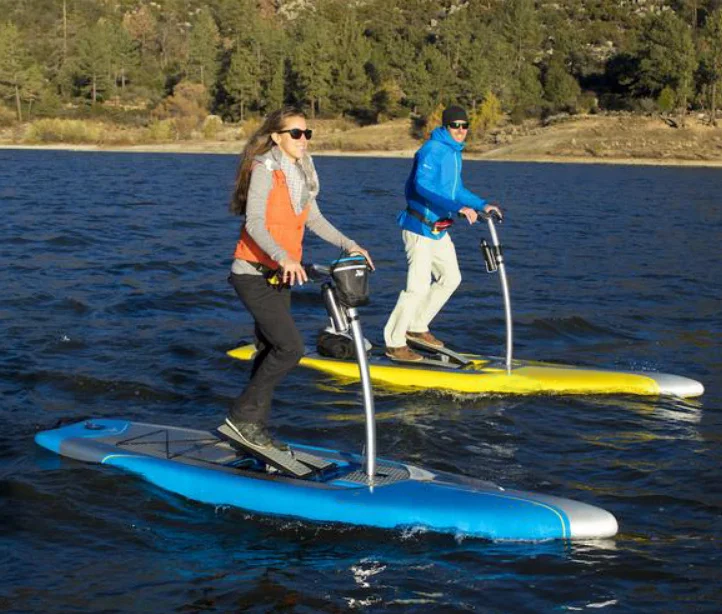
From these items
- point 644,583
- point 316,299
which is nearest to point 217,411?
point 644,583

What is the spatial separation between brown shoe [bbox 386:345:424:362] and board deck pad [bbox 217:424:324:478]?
3878 mm

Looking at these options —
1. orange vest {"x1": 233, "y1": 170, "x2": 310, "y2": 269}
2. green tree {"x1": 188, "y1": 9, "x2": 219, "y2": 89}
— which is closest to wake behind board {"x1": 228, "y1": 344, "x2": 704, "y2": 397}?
orange vest {"x1": 233, "y1": 170, "x2": 310, "y2": 269}

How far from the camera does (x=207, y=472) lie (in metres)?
7.28

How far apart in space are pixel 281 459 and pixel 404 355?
4.11m

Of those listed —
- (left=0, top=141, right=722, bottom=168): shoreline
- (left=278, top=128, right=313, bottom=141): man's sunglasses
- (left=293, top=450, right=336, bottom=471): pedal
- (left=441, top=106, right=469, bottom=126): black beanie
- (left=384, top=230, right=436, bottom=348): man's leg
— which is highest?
(left=441, top=106, right=469, bottom=126): black beanie

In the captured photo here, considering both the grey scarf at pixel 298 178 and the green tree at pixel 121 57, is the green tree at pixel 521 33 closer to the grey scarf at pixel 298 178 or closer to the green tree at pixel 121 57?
the green tree at pixel 121 57

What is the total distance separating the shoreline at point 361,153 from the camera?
83938mm

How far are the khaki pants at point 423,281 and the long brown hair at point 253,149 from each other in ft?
13.9

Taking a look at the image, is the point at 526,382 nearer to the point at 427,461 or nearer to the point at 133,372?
the point at 427,461

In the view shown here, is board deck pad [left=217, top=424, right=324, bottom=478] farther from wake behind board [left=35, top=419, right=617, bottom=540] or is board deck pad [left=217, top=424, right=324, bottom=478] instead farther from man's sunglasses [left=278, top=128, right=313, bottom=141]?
man's sunglasses [left=278, top=128, right=313, bottom=141]

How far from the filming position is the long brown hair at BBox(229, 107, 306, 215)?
689cm

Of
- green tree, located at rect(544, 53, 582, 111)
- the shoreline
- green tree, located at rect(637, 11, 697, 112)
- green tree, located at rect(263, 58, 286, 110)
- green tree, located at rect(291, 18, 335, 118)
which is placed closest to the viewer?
the shoreline

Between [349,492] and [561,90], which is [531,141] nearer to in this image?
[561,90]

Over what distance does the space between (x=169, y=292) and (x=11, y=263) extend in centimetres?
371
